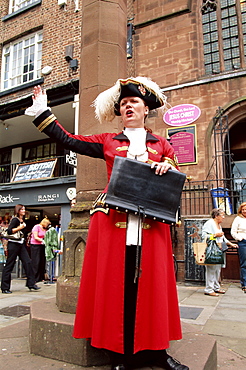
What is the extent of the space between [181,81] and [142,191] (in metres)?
9.47

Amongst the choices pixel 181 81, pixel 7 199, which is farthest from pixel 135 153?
pixel 7 199

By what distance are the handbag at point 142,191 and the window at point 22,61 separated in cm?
1250

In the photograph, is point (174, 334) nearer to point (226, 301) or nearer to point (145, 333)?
point (145, 333)

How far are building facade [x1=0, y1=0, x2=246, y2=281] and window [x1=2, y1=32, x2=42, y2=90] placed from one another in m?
0.05

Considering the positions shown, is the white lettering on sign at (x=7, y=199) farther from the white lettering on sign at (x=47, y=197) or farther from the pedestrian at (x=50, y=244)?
the pedestrian at (x=50, y=244)

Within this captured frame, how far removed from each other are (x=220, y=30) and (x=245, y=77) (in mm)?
2124

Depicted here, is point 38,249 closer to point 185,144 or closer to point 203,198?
point 203,198

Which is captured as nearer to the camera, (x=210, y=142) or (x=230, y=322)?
(x=230, y=322)

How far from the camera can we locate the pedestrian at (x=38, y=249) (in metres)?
7.98

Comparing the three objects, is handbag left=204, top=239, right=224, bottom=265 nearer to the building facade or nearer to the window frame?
the building facade

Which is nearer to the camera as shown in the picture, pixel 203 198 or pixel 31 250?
pixel 31 250

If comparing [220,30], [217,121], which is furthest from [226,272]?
[220,30]

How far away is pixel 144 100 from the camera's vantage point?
239 centimetres

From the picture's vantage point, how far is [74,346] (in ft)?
7.14
